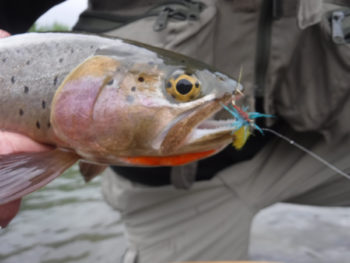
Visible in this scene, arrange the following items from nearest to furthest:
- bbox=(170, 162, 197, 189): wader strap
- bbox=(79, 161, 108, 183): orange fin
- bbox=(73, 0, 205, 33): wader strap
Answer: bbox=(79, 161, 108, 183): orange fin, bbox=(73, 0, 205, 33): wader strap, bbox=(170, 162, 197, 189): wader strap

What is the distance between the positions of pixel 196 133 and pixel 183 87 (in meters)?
0.11

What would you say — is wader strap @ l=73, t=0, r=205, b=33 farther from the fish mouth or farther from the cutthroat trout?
the fish mouth

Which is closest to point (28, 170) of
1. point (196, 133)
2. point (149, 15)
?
point (196, 133)

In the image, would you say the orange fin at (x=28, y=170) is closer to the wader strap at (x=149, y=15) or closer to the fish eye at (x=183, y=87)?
the fish eye at (x=183, y=87)

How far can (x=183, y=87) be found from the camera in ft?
2.93

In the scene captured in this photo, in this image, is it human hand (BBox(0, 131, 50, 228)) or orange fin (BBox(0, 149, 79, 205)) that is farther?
human hand (BBox(0, 131, 50, 228))

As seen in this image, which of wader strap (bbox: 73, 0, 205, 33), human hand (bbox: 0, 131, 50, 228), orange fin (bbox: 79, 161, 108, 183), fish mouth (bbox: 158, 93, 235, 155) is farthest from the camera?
wader strap (bbox: 73, 0, 205, 33)

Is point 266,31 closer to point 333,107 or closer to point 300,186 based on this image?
point 333,107

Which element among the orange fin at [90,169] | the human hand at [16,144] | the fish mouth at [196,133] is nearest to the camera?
the fish mouth at [196,133]

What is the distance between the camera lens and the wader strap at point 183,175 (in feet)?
5.66

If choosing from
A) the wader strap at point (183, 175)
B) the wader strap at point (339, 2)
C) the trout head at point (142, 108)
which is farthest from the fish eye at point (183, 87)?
the wader strap at point (339, 2)

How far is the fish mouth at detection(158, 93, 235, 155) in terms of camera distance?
2.84ft

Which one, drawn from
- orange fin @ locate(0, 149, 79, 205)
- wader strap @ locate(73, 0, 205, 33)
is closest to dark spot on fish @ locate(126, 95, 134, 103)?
orange fin @ locate(0, 149, 79, 205)

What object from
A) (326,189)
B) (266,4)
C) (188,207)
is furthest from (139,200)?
(266,4)
